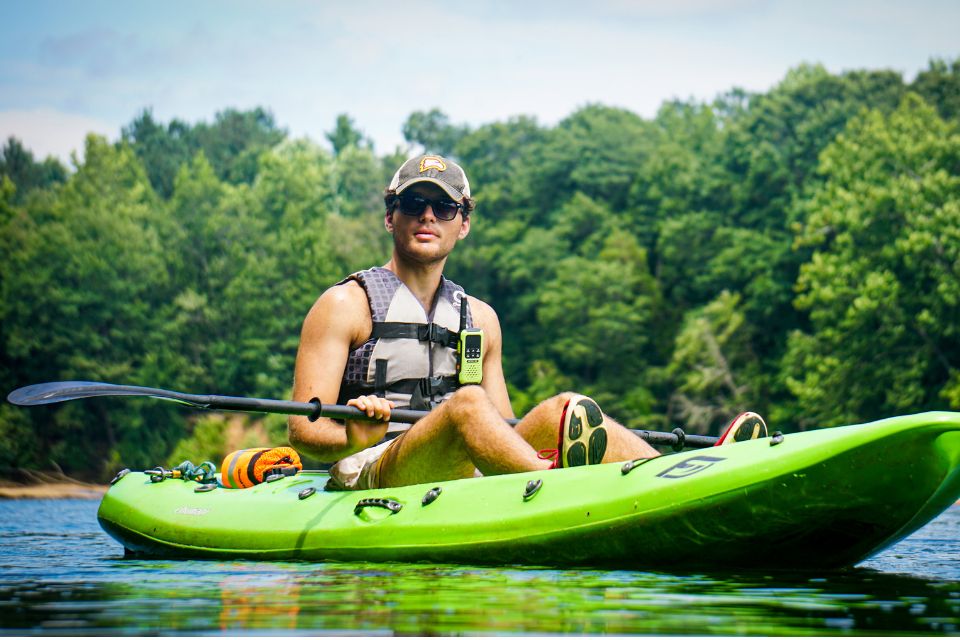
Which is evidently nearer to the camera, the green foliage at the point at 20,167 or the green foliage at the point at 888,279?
the green foliage at the point at 888,279

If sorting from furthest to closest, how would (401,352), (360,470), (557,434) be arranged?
(360,470), (401,352), (557,434)

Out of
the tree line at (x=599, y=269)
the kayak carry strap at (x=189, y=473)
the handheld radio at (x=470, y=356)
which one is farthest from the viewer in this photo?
the tree line at (x=599, y=269)

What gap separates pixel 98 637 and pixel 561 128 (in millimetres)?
41294

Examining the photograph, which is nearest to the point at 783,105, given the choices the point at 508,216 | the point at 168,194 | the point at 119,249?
the point at 508,216

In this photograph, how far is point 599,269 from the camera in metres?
34.4

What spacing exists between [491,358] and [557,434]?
88cm

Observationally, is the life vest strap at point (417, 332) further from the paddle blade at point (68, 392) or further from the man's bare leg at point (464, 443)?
the paddle blade at point (68, 392)

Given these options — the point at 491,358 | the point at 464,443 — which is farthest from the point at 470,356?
the point at 464,443

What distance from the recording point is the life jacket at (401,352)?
5.18m

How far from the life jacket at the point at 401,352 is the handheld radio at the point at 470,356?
0.22 feet

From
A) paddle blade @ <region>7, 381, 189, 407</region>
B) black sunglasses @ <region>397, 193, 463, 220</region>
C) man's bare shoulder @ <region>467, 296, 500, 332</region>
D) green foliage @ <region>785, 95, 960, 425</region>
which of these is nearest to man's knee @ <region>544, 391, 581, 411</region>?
man's bare shoulder @ <region>467, 296, 500, 332</region>

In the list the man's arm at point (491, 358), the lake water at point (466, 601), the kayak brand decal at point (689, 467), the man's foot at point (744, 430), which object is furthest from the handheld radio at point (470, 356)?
the kayak brand decal at point (689, 467)

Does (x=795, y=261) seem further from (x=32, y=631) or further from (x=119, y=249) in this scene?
(x=32, y=631)

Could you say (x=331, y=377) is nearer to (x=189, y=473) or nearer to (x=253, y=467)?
(x=253, y=467)
